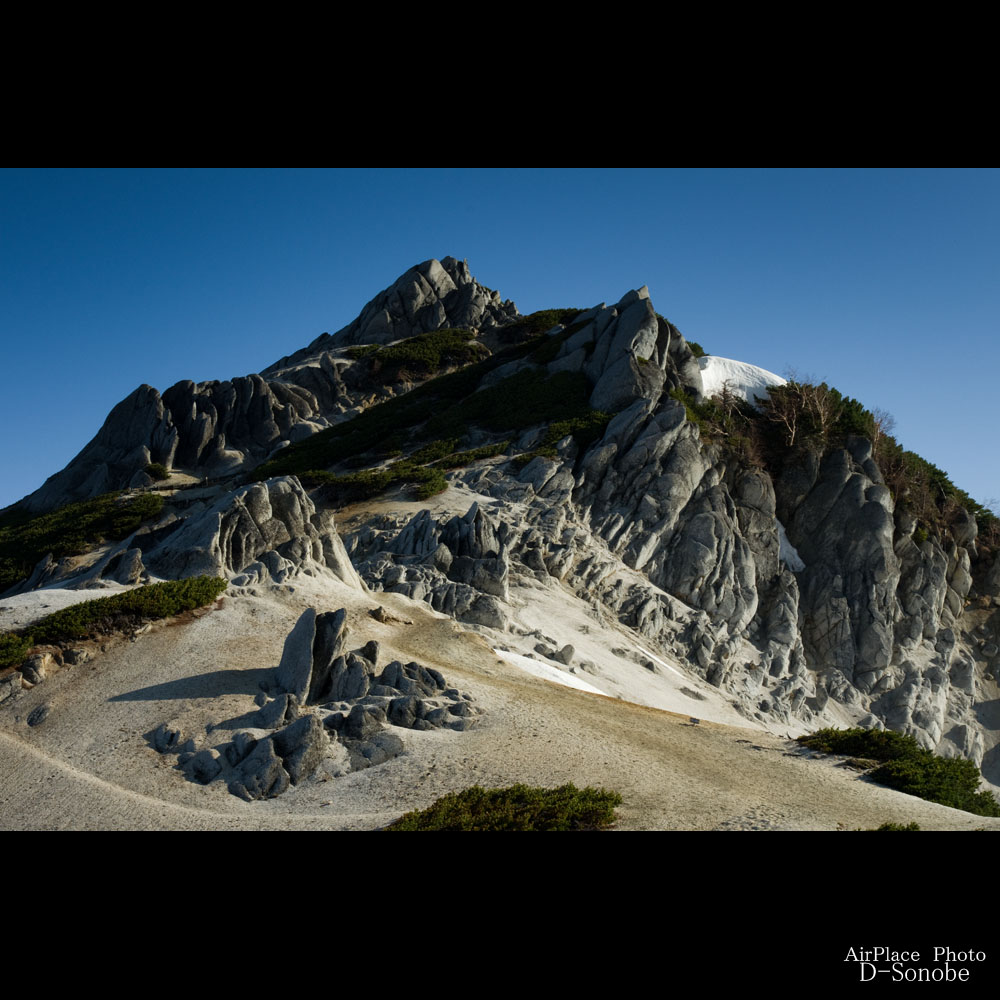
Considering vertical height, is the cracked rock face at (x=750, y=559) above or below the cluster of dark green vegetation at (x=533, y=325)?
below

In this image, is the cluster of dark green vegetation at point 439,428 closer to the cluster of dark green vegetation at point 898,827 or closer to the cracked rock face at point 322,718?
the cracked rock face at point 322,718

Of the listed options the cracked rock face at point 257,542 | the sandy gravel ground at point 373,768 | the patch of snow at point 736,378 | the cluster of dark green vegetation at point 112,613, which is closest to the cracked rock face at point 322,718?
the sandy gravel ground at point 373,768

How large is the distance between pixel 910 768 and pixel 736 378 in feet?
142

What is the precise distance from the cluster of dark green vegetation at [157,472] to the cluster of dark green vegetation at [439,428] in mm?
10947

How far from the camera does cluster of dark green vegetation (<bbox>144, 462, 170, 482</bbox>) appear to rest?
206ft

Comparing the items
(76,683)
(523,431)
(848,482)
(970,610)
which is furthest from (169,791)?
(970,610)

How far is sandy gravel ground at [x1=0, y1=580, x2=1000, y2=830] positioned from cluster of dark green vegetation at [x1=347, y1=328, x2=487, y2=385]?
54674mm

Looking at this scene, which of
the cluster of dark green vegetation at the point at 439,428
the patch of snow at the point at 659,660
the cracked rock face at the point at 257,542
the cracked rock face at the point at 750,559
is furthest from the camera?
the cluster of dark green vegetation at the point at 439,428

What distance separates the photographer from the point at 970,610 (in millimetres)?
50000

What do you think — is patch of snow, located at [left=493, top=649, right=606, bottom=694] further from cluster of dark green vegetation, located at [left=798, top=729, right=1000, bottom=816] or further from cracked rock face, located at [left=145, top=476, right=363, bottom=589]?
cluster of dark green vegetation, located at [left=798, top=729, right=1000, bottom=816]

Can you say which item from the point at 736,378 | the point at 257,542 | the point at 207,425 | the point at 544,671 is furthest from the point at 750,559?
the point at 207,425

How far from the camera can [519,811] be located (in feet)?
48.8

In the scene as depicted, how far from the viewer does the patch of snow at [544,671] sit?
2583 centimetres
